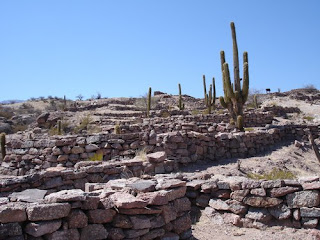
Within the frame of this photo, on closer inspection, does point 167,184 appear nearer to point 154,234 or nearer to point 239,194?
point 154,234

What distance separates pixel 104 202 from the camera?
4477 mm

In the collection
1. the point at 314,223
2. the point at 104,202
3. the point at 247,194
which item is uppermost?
the point at 104,202

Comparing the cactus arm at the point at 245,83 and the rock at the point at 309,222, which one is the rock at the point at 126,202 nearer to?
the rock at the point at 309,222

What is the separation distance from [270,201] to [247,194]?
0.43 m

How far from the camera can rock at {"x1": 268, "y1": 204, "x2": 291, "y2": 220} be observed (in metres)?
5.80

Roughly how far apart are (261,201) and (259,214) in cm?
24

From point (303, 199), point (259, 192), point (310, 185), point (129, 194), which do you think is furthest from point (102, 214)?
point (310, 185)

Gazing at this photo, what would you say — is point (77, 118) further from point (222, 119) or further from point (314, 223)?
point (314, 223)

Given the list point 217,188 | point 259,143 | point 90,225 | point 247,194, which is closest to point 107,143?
point 217,188

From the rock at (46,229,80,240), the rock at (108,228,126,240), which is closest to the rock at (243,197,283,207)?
the rock at (108,228,126,240)

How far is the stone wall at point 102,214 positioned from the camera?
3627 mm

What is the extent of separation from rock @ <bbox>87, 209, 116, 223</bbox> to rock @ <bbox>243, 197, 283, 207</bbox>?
9.12ft

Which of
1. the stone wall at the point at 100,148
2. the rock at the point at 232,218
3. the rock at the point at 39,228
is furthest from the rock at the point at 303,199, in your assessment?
the stone wall at the point at 100,148

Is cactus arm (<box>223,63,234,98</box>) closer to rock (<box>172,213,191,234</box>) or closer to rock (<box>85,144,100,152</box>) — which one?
rock (<box>85,144,100,152</box>)
